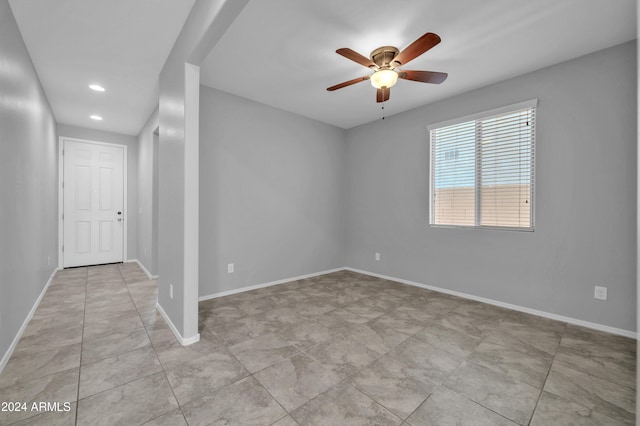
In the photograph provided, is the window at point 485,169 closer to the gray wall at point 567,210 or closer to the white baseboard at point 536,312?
the gray wall at point 567,210

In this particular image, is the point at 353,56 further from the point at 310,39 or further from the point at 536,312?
the point at 536,312

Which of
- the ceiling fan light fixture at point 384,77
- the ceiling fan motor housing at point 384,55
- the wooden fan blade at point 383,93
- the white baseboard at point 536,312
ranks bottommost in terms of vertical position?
the white baseboard at point 536,312

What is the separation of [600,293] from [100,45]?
5.26 meters

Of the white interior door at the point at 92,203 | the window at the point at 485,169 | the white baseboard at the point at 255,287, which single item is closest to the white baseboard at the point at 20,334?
the white baseboard at the point at 255,287

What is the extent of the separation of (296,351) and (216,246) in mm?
1876

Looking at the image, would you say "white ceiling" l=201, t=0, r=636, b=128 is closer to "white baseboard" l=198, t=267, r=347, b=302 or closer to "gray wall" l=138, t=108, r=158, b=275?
"gray wall" l=138, t=108, r=158, b=275

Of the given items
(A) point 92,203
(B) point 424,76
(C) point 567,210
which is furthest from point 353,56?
(A) point 92,203

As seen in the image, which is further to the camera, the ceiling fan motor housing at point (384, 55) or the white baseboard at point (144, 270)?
the white baseboard at point (144, 270)

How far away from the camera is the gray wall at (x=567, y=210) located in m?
2.45

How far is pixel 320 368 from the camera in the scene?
1907 millimetres

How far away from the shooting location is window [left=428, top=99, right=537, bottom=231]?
3006 millimetres

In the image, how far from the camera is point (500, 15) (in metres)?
2.10

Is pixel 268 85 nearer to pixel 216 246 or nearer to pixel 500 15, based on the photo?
pixel 216 246

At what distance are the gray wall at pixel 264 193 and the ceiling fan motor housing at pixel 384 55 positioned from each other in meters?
1.97
